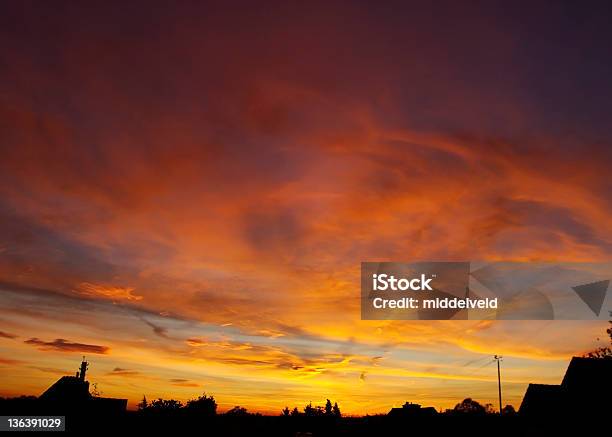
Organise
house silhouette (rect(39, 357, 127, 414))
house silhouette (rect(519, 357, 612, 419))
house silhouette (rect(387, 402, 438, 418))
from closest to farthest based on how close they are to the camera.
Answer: house silhouette (rect(519, 357, 612, 419)), house silhouette (rect(39, 357, 127, 414)), house silhouette (rect(387, 402, 438, 418))

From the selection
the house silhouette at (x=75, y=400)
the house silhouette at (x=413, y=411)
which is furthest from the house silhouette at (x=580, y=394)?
the house silhouette at (x=75, y=400)

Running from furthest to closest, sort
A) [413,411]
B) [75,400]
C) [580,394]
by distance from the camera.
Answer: [413,411], [75,400], [580,394]

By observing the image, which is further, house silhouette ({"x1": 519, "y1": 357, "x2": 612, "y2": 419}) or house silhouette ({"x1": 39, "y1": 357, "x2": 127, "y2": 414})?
house silhouette ({"x1": 39, "y1": 357, "x2": 127, "y2": 414})

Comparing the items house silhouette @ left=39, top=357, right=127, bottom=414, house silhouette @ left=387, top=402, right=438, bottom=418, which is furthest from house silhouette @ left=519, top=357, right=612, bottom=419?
house silhouette @ left=39, top=357, right=127, bottom=414

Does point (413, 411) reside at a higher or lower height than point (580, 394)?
lower

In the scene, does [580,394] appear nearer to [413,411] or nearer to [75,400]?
[413,411]

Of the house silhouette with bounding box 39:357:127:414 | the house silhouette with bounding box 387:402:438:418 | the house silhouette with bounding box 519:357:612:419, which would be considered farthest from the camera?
the house silhouette with bounding box 387:402:438:418

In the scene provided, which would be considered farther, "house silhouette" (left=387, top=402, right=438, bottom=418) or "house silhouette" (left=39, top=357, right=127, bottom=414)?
"house silhouette" (left=387, top=402, right=438, bottom=418)

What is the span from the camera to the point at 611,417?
33.6 m

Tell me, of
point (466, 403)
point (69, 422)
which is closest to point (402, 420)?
point (69, 422)

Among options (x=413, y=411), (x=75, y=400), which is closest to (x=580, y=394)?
(x=413, y=411)

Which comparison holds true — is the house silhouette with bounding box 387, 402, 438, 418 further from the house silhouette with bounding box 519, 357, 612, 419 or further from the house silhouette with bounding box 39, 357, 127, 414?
the house silhouette with bounding box 39, 357, 127, 414

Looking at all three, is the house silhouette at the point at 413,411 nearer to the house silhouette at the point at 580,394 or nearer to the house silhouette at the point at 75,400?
the house silhouette at the point at 580,394

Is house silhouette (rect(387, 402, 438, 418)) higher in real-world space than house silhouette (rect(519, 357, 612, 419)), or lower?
lower
